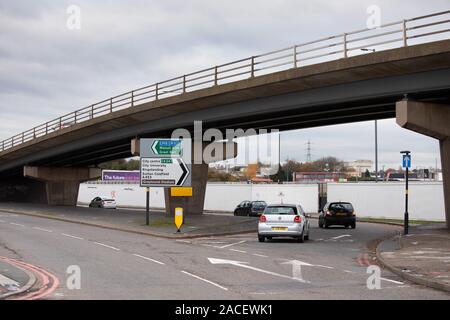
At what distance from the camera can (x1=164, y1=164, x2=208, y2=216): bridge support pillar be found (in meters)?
38.3

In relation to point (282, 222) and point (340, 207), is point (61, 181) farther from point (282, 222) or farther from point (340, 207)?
point (282, 222)

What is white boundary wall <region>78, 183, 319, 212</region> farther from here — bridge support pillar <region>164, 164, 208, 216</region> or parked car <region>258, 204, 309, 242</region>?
parked car <region>258, 204, 309, 242</region>

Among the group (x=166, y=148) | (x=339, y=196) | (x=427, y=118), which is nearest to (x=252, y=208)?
(x=339, y=196)

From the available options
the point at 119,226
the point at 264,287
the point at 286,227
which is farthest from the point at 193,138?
the point at 264,287

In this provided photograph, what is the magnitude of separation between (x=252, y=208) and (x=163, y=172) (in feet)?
52.2

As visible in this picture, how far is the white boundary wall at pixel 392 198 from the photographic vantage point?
4612cm

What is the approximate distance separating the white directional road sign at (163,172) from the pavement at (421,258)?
38.8 ft

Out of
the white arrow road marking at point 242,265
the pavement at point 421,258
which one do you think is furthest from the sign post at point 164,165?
the white arrow road marking at point 242,265

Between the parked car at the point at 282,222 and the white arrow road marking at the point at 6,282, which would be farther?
the parked car at the point at 282,222

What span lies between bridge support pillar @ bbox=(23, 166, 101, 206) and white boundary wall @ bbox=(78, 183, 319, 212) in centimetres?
1101

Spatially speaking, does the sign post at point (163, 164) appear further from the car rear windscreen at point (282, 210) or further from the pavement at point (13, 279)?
the pavement at point (13, 279)

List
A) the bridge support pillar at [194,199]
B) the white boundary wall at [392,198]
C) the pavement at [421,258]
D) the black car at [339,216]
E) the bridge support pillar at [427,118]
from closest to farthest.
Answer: the pavement at [421,258]
the bridge support pillar at [427,118]
the black car at [339,216]
the bridge support pillar at [194,199]
the white boundary wall at [392,198]

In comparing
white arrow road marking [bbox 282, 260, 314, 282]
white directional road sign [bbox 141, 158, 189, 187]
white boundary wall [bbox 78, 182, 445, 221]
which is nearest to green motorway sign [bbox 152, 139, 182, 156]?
white directional road sign [bbox 141, 158, 189, 187]
